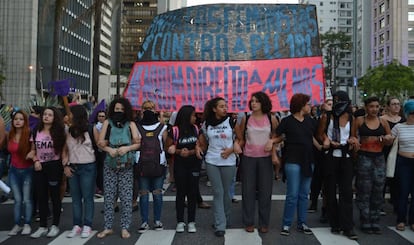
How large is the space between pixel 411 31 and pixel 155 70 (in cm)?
7218

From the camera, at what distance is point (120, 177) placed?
5906 millimetres

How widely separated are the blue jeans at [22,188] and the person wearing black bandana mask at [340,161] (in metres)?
4.25

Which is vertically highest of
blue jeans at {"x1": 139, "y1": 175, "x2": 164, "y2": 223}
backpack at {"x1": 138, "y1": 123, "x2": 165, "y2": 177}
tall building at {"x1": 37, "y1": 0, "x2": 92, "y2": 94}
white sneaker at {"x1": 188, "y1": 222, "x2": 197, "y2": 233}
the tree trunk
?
tall building at {"x1": 37, "y1": 0, "x2": 92, "y2": 94}

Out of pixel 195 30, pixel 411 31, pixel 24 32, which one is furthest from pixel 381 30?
pixel 195 30

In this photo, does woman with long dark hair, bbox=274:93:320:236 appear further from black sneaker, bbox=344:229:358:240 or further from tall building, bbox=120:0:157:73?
tall building, bbox=120:0:157:73

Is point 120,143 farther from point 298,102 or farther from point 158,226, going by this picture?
point 298,102

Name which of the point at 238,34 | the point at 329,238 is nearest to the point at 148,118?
the point at 329,238

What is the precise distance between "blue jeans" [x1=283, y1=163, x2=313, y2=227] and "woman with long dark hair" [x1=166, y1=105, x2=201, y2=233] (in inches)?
51.7

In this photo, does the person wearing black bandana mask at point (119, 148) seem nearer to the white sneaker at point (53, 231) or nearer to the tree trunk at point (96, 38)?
the white sneaker at point (53, 231)

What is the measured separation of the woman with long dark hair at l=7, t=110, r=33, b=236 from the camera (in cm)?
608

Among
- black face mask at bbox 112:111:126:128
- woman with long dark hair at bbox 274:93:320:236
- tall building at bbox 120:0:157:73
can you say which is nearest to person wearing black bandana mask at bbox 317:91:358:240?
woman with long dark hair at bbox 274:93:320:236

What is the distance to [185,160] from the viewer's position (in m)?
6.12

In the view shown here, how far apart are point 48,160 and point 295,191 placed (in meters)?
3.50

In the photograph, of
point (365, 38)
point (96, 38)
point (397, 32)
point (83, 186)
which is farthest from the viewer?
point (365, 38)
